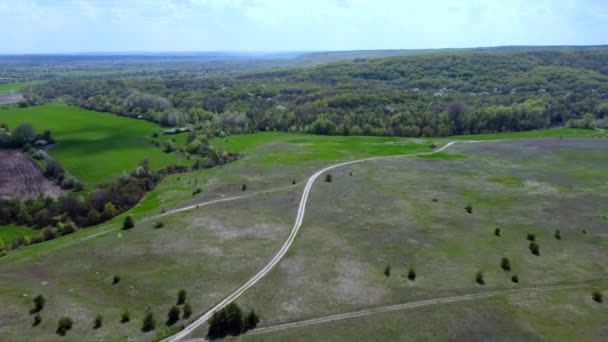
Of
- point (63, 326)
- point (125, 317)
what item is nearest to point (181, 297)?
point (125, 317)

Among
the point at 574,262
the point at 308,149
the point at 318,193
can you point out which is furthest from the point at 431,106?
the point at 574,262

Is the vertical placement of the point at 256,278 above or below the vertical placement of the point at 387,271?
below

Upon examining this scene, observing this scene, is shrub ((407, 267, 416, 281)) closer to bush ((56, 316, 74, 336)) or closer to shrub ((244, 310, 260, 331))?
shrub ((244, 310, 260, 331))

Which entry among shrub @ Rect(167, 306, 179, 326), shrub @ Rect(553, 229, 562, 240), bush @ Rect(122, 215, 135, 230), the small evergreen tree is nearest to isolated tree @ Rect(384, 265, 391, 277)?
the small evergreen tree

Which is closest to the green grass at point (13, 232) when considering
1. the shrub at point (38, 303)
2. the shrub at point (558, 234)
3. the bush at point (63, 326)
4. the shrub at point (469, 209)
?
the shrub at point (38, 303)

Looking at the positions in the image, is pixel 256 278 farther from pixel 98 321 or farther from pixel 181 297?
pixel 98 321

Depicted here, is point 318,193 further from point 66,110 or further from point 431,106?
point 66,110
